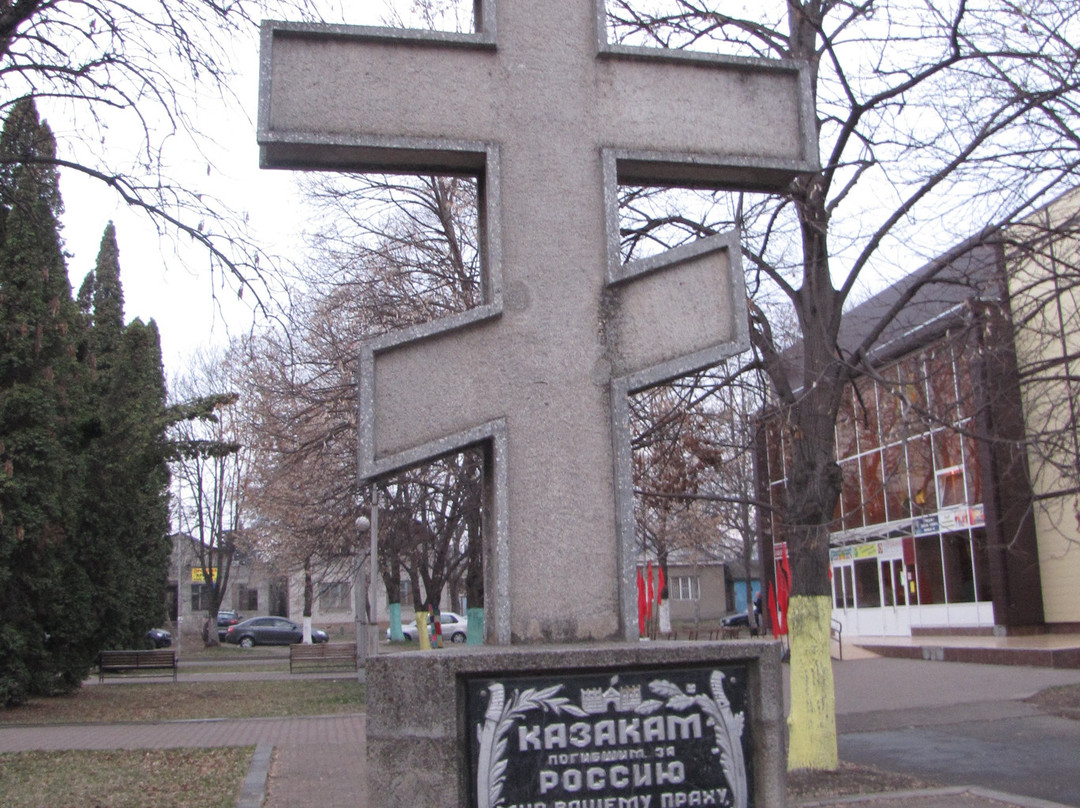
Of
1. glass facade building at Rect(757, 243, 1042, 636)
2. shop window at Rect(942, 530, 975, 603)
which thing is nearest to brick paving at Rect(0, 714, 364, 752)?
glass facade building at Rect(757, 243, 1042, 636)

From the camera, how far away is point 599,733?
3.58m

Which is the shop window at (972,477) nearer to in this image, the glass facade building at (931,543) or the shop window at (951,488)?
the glass facade building at (931,543)

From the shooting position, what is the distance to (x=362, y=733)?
14.0 m

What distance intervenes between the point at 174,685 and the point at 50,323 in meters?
9.37

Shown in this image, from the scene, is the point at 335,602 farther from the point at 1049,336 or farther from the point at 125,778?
the point at 1049,336

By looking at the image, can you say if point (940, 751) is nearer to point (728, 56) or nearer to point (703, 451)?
point (703, 451)

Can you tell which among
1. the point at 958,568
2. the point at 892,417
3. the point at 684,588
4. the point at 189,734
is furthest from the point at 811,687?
the point at 684,588

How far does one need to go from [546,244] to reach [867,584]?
31.5 metres

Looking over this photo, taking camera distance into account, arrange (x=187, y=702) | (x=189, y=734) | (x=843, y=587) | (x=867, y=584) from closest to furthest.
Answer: (x=189, y=734), (x=187, y=702), (x=867, y=584), (x=843, y=587)

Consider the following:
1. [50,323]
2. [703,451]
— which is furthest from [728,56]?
[50,323]

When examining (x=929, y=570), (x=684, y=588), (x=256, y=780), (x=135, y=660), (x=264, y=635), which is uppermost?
(x=929, y=570)

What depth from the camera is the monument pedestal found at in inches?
138

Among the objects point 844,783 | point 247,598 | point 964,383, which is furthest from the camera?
point 247,598

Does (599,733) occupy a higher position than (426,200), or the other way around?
(426,200)
